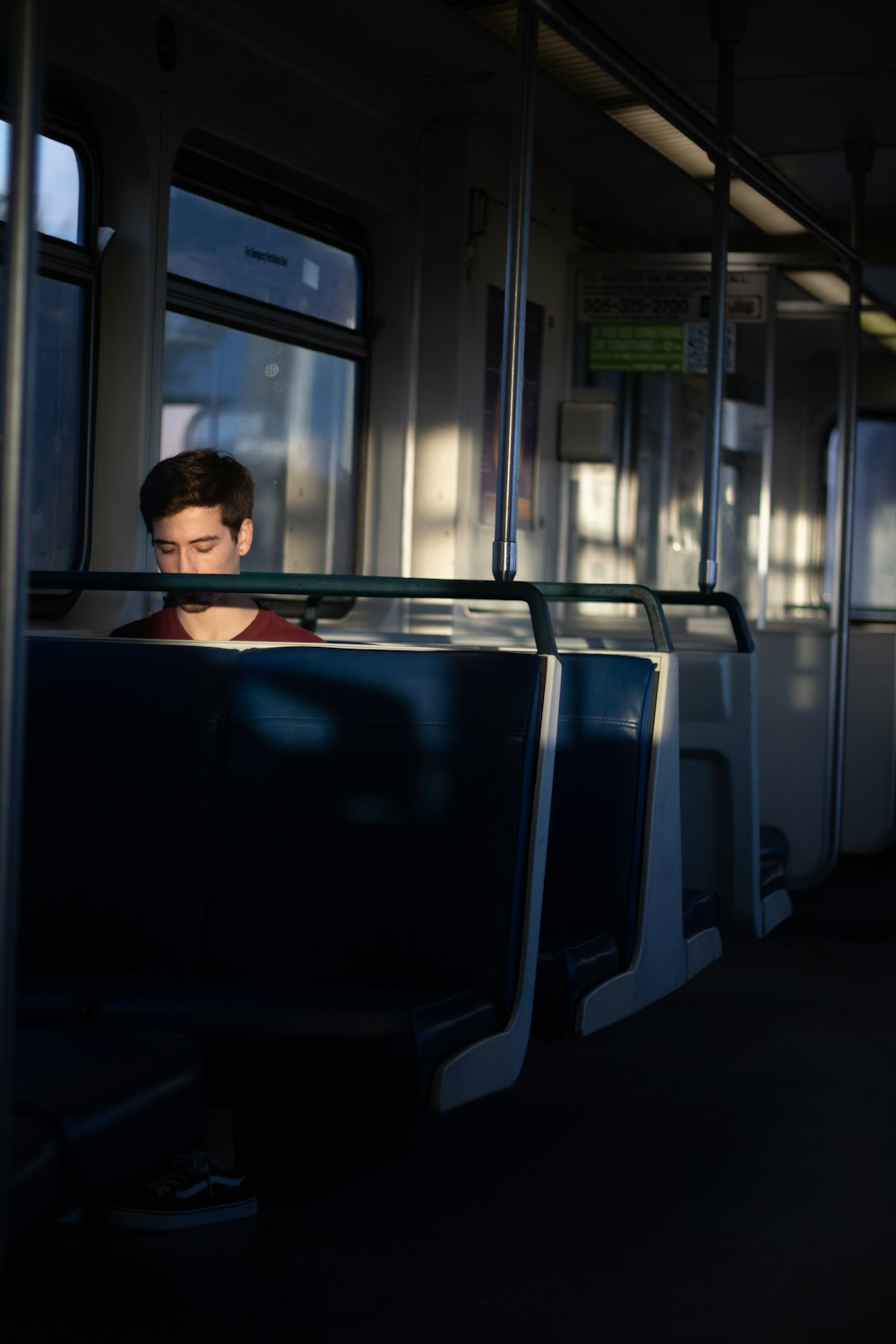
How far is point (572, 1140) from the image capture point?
3055 millimetres

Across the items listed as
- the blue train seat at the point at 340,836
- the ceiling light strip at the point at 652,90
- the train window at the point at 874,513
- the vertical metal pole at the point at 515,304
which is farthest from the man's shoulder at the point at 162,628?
the train window at the point at 874,513

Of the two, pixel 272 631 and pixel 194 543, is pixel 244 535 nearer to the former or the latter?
pixel 194 543

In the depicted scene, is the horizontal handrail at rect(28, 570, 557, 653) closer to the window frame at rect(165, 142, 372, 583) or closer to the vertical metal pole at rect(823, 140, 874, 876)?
the window frame at rect(165, 142, 372, 583)

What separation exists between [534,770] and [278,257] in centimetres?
352

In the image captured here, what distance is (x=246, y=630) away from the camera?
2.90 m

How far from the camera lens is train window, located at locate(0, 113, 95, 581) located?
437 cm

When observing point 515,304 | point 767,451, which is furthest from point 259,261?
point 515,304

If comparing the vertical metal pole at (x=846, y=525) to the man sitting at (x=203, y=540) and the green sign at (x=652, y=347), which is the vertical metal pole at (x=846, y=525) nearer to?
the green sign at (x=652, y=347)

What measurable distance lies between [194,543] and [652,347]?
4.31 meters

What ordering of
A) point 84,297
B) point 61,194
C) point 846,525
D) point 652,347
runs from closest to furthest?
point 61,194 < point 84,297 < point 846,525 < point 652,347

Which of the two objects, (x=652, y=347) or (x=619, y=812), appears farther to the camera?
(x=652, y=347)

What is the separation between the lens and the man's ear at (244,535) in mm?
3006

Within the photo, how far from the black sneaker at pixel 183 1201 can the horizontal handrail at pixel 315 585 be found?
93cm

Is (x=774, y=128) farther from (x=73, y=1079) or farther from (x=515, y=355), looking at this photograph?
(x=73, y=1079)
